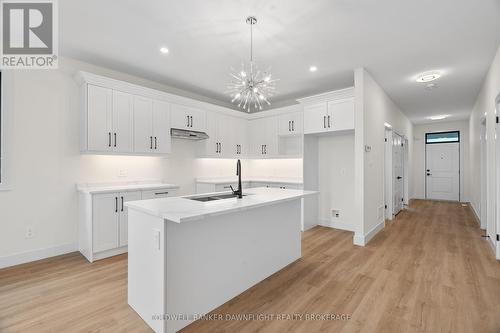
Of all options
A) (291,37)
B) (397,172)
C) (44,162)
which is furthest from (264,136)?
(44,162)

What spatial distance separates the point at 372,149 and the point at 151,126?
402cm

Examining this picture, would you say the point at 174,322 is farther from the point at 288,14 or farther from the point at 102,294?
the point at 288,14

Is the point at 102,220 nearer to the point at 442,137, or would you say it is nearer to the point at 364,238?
the point at 364,238

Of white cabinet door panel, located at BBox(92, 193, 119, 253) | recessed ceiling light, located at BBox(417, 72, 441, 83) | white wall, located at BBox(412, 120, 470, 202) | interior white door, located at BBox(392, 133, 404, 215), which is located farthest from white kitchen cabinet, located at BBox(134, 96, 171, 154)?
white wall, located at BBox(412, 120, 470, 202)

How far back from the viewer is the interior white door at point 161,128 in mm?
4199

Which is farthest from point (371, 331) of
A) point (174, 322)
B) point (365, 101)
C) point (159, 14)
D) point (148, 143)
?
point (148, 143)

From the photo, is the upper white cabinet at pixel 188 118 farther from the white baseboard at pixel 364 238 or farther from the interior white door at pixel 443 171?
the interior white door at pixel 443 171

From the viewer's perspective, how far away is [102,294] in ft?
8.04

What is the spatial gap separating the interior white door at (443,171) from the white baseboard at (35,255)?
35.7 feet

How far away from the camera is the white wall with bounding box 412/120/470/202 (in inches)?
325

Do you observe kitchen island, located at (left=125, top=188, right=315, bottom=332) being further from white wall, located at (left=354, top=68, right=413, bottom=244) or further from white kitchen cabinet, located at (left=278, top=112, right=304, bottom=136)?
white kitchen cabinet, located at (left=278, top=112, right=304, bottom=136)

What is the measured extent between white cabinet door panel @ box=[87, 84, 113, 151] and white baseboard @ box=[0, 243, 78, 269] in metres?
1.53

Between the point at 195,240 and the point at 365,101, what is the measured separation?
3552mm

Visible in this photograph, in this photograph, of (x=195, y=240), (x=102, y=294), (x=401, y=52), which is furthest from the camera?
(x=401, y=52)
